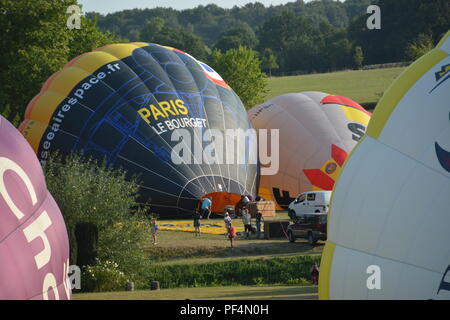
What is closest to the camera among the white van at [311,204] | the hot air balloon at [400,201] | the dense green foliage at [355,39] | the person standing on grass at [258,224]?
the hot air balloon at [400,201]

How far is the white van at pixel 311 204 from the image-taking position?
32938 mm

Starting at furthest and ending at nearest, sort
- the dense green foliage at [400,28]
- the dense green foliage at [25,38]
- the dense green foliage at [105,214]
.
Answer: the dense green foliage at [400,28]
the dense green foliage at [25,38]
the dense green foliage at [105,214]

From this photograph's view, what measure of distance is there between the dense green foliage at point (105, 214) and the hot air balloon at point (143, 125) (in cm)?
539

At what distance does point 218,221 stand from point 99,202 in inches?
342

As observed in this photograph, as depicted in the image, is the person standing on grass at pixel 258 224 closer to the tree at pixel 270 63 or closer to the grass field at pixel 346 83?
the grass field at pixel 346 83

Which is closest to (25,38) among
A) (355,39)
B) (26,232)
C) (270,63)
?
(26,232)

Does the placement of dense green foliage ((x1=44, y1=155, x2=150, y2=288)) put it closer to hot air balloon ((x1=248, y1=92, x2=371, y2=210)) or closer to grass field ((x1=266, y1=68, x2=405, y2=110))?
hot air balloon ((x1=248, y1=92, x2=371, y2=210))

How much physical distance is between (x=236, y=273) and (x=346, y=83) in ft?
230

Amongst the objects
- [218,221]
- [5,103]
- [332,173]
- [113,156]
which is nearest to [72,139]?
[113,156]

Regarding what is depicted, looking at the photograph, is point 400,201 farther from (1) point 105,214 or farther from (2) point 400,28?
(2) point 400,28

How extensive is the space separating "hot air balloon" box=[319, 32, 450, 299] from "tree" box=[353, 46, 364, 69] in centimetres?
9112

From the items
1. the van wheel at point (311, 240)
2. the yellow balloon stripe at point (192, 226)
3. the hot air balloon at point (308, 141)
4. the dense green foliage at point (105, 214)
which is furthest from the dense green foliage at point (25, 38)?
the dense green foliage at point (105, 214)

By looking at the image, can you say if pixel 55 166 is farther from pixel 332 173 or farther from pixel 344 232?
pixel 344 232

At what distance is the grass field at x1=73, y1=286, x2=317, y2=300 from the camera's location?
2112 centimetres
